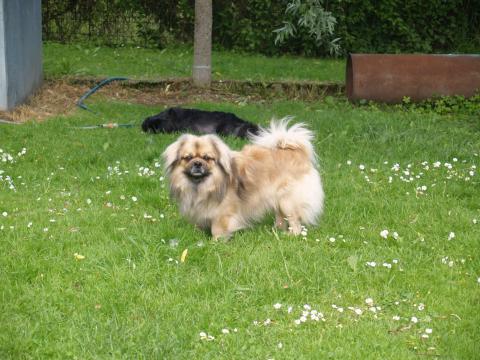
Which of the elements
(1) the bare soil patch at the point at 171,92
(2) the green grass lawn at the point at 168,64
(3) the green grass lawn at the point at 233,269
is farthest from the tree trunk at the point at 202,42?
(3) the green grass lawn at the point at 233,269

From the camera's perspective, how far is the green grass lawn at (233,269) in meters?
3.54

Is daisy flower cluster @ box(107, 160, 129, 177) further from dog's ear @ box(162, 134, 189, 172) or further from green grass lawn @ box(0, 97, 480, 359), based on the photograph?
dog's ear @ box(162, 134, 189, 172)

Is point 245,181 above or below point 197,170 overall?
below

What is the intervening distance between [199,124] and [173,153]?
3.33 meters

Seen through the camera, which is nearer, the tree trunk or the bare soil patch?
the bare soil patch

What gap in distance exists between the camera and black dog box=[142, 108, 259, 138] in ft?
26.3

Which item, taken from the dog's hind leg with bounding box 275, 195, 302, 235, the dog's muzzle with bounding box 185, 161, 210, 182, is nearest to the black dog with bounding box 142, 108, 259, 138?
the dog's hind leg with bounding box 275, 195, 302, 235

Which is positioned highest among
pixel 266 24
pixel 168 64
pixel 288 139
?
pixel 266 24

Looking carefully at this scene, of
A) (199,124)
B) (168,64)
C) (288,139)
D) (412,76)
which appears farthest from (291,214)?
(168,64)

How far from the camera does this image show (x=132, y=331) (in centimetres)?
360

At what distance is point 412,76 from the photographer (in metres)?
10.2

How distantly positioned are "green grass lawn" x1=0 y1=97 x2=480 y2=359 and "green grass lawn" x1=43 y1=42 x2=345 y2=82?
201 inches

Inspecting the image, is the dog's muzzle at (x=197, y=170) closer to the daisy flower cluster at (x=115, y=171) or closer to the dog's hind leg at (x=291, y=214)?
the dog's hind leg at (x=291, y=214)

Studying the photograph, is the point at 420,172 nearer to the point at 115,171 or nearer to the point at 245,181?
the point at 245,181
